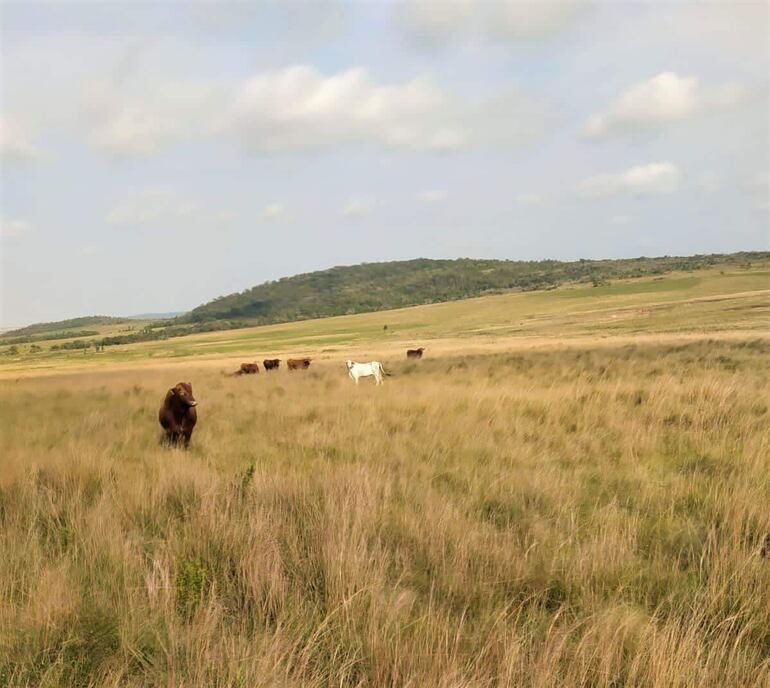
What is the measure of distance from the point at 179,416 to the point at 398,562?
607 cm

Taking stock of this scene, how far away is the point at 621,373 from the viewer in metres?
14.3

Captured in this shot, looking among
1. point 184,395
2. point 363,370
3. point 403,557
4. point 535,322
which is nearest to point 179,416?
point 184,395

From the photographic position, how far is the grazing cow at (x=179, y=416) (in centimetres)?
820

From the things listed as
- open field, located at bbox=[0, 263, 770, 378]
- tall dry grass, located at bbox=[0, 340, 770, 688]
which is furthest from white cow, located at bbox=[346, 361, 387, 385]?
open field, located at bbox=[0, 263, 770, 378]

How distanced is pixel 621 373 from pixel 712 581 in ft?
39.9

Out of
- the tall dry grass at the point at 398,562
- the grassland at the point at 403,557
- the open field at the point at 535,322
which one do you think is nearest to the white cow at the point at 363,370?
the grassland at the point at 403,557

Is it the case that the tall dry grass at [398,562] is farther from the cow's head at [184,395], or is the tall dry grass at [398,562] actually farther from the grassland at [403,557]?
the cow's head at [184,395]

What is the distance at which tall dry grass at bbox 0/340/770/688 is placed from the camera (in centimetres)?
225

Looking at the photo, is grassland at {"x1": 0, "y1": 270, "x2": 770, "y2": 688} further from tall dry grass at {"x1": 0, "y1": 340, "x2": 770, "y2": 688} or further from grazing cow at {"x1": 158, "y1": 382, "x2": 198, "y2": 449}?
grazing cow at {"x1": 158, "y1": 382, "x2": 198, "y2": 449}

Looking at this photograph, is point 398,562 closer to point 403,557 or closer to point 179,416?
point 403,557

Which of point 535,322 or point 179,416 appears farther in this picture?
point 535,322

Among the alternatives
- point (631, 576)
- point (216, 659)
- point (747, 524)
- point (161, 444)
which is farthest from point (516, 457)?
point (161, 444)

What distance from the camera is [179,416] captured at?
27.6 ft

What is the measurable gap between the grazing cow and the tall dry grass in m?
0.78
